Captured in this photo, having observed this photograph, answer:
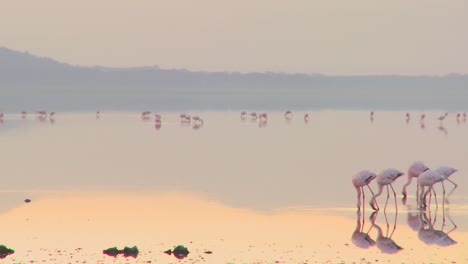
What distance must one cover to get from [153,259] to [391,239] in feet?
14.4

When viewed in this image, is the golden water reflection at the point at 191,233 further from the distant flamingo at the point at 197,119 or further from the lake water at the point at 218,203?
the distant flamingo at the point at 197,119

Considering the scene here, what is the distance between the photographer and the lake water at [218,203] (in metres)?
17.0

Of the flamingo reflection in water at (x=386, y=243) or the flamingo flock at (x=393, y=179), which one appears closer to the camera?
the flamingo reflection in water at (x=386, y=243)

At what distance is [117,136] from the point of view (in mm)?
46500

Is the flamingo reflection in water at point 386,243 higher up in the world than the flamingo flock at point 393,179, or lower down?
lower down

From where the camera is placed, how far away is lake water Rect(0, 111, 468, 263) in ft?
55.7

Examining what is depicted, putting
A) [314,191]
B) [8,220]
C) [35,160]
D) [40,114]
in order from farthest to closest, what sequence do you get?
1. [40,114]
2. [35,160]
3. [314,191]
4. [8,220]

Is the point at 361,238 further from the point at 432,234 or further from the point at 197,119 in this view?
the point at 197,119

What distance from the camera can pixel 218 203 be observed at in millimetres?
22828

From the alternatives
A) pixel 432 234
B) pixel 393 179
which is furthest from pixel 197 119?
pixel 432 234

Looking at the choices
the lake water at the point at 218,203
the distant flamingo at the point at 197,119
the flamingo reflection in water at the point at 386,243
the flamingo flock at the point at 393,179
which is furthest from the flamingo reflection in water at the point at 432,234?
the distant flamingo at the point at 197,119

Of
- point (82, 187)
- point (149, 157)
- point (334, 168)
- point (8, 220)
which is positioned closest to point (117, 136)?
point (149, 157)

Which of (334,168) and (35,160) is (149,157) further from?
(334,168)

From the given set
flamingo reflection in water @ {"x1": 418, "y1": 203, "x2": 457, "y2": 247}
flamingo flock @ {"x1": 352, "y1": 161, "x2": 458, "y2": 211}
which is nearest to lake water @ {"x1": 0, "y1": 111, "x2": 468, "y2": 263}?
flamingo reflection in water @ {"x1": 418, "y1": 203, "x2": 457, "y2": 247}
